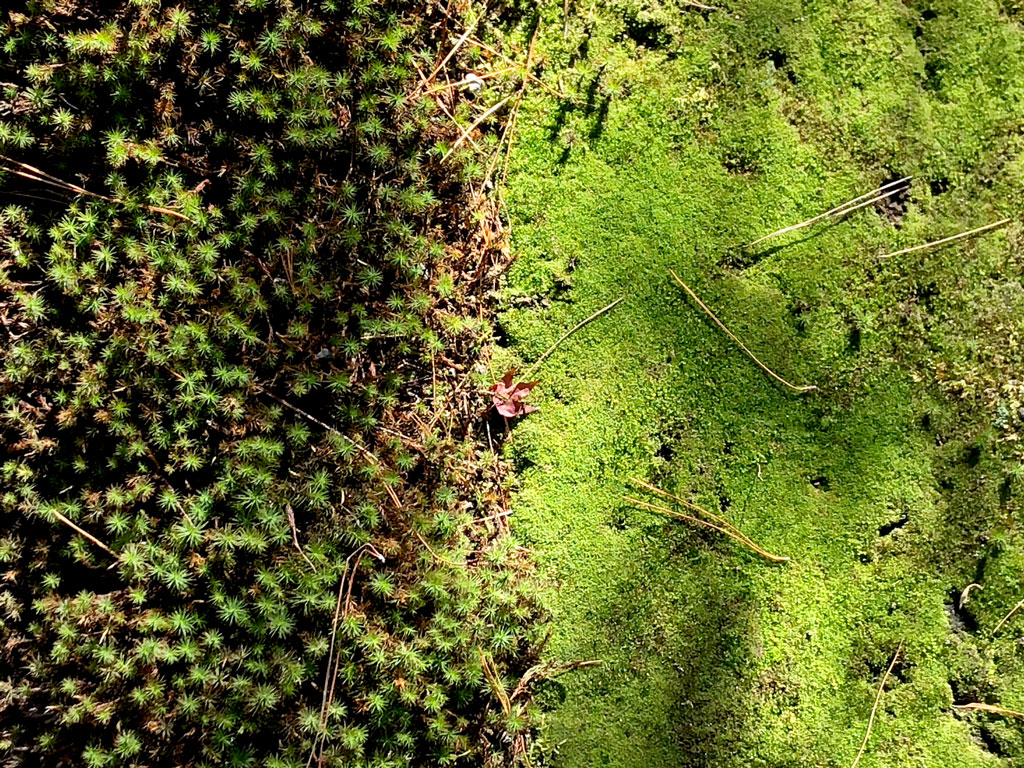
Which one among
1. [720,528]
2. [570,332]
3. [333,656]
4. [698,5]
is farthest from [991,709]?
[698,5]

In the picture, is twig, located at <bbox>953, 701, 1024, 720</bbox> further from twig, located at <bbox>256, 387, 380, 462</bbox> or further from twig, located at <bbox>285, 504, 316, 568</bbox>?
twig, located at <bbox>285, 504, 316, 568</bbox>

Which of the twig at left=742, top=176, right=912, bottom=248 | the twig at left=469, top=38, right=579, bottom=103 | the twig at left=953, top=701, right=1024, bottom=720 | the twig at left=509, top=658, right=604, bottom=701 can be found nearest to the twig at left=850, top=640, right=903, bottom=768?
the twig at left=953, top=701, right=1024, bottom=720

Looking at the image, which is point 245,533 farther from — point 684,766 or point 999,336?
point 999,336

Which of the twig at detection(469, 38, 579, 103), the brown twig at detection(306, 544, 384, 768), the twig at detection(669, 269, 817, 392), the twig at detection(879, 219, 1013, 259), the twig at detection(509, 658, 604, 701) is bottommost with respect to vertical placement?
the twig at detection(509, 658, 604, 701)

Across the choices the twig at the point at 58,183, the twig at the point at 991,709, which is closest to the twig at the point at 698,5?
the twig at the point at 58,183

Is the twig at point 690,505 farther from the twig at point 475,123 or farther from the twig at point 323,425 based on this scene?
the twig at point 475,123

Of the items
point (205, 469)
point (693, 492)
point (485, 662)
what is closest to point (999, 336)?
point (693, 492)
